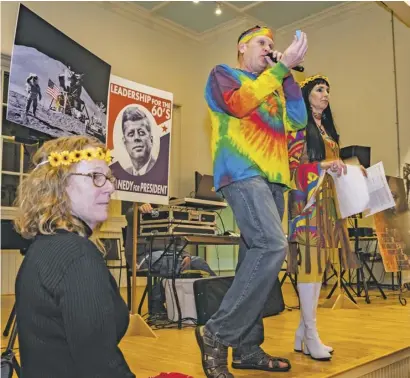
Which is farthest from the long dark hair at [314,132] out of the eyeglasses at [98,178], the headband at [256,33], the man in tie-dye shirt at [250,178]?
the eyeglasses at [98,178]

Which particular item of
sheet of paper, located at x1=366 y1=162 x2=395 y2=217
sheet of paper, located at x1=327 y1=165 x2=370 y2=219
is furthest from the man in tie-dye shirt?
sheet of paper, located at x1=366 y1=162 x2=395 y2=217

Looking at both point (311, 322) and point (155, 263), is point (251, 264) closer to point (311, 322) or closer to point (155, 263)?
point (311, 322)

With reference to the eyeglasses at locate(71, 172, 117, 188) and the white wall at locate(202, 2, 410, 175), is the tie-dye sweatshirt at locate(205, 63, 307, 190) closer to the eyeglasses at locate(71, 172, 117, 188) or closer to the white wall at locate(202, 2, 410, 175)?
the eyeglasses at locate(71, 172, 117, 188)

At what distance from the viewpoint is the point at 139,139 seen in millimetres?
2586

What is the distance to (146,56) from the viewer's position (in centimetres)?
607

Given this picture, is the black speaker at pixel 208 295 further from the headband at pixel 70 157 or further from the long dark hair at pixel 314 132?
the headband at pixel 70 157

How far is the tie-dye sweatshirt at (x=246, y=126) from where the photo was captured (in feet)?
4.99

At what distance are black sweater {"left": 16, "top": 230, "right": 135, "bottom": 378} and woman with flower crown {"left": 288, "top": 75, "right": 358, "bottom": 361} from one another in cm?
114

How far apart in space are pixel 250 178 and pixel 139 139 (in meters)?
1.17

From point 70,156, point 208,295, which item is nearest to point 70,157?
point 70,156

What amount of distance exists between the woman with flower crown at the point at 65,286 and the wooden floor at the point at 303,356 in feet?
2.99

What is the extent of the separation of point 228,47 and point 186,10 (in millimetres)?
741

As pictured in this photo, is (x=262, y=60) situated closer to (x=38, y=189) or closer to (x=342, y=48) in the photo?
(x=38, y=189)

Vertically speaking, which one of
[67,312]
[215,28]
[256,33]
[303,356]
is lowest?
[303,356]
